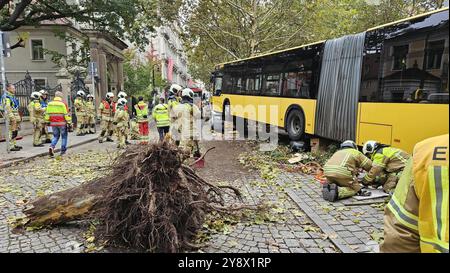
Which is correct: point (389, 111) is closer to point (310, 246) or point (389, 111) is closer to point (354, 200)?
point (354, 200)

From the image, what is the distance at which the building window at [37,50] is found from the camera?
109 ft

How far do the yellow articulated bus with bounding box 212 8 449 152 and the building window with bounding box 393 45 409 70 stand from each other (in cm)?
2

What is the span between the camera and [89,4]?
18047 mm

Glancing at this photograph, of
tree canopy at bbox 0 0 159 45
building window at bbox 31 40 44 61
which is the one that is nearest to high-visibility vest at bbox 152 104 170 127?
tree canopy at bbox 0 0 159 45

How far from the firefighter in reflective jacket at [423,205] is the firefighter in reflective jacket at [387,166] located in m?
4.84

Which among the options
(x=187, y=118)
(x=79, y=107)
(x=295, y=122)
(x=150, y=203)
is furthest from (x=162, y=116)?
(x=150, y=203)

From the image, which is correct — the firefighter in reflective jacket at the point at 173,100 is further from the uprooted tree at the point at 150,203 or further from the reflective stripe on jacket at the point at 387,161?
the reflective stripe on jacket at the point at 387,161

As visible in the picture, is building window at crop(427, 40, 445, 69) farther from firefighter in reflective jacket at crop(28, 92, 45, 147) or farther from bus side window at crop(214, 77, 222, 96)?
bus side window at crop(214, 77, 222, 96)

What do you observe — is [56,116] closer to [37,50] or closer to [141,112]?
[141,112]

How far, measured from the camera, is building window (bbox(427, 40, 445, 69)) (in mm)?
6215

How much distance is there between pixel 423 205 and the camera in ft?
4.31

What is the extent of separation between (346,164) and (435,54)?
2.64 metres

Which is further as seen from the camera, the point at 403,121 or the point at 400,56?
the point at 400,56
